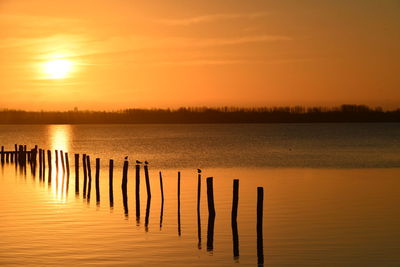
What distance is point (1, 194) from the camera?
30.6 metres

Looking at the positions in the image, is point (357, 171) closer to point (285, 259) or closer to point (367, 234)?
point (367, 234)

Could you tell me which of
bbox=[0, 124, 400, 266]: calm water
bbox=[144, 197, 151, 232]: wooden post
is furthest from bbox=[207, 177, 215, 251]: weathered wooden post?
bbox=[144, 197, 151, 232]: wooden post

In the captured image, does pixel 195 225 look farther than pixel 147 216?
No

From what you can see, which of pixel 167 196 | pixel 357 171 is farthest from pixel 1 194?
pixel 357 171

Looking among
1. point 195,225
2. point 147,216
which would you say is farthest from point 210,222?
point 147,216

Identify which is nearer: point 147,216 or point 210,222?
point 210,222

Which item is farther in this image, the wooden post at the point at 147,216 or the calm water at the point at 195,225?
the wooden post at the point at 147,216

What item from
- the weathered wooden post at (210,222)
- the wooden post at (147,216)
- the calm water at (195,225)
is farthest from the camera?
the wooden post at (147,216)

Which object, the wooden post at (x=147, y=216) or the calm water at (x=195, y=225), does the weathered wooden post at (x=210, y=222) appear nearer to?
the calm water at (x=195, y=225)

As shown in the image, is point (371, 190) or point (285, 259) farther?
point (371, 190)

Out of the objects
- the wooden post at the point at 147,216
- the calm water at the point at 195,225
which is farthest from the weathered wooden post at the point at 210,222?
the wooden post at the point at 147,216

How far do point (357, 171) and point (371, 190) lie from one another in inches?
516

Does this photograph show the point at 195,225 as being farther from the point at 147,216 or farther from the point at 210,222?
the point at 147,216

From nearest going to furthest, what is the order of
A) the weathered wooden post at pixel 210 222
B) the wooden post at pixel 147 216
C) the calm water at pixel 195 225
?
the calm water at pixel 195 225
the weathered wooden post at pixel 210 222
the wooden post at pixel 147 216
